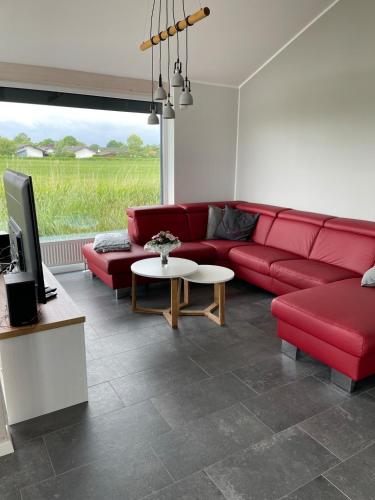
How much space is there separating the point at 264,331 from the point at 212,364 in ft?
2.41

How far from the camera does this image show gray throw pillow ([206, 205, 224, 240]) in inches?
194

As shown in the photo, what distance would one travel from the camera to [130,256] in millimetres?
3924

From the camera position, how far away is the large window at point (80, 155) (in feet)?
14.3

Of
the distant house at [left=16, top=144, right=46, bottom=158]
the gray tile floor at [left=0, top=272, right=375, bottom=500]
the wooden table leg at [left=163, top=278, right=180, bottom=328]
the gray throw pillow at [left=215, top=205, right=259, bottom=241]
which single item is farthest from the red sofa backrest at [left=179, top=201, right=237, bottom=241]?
the gray tile floor at [left=0, top=272, right=375, bottom=500]

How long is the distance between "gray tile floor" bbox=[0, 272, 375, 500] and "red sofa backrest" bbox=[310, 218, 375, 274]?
48.1 inches

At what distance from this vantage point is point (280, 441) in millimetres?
1947

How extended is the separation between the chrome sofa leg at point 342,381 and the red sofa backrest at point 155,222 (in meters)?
2.77

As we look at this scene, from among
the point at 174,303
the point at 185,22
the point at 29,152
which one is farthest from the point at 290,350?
the point at 29,152

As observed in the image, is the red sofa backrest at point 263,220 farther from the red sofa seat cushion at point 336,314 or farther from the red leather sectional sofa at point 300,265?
the red sofa seat cushion at point 336,314

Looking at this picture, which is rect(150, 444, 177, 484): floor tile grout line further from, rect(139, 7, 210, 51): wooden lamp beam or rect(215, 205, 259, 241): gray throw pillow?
rect(215, 205, 259, 241): gray throw pillow

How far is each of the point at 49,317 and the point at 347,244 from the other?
2.93 metres

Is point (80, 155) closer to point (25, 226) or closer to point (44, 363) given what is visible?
point (25, 226)

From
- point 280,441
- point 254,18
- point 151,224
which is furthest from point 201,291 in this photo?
point 254,18

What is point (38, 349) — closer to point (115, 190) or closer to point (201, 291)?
point (201, 291)
